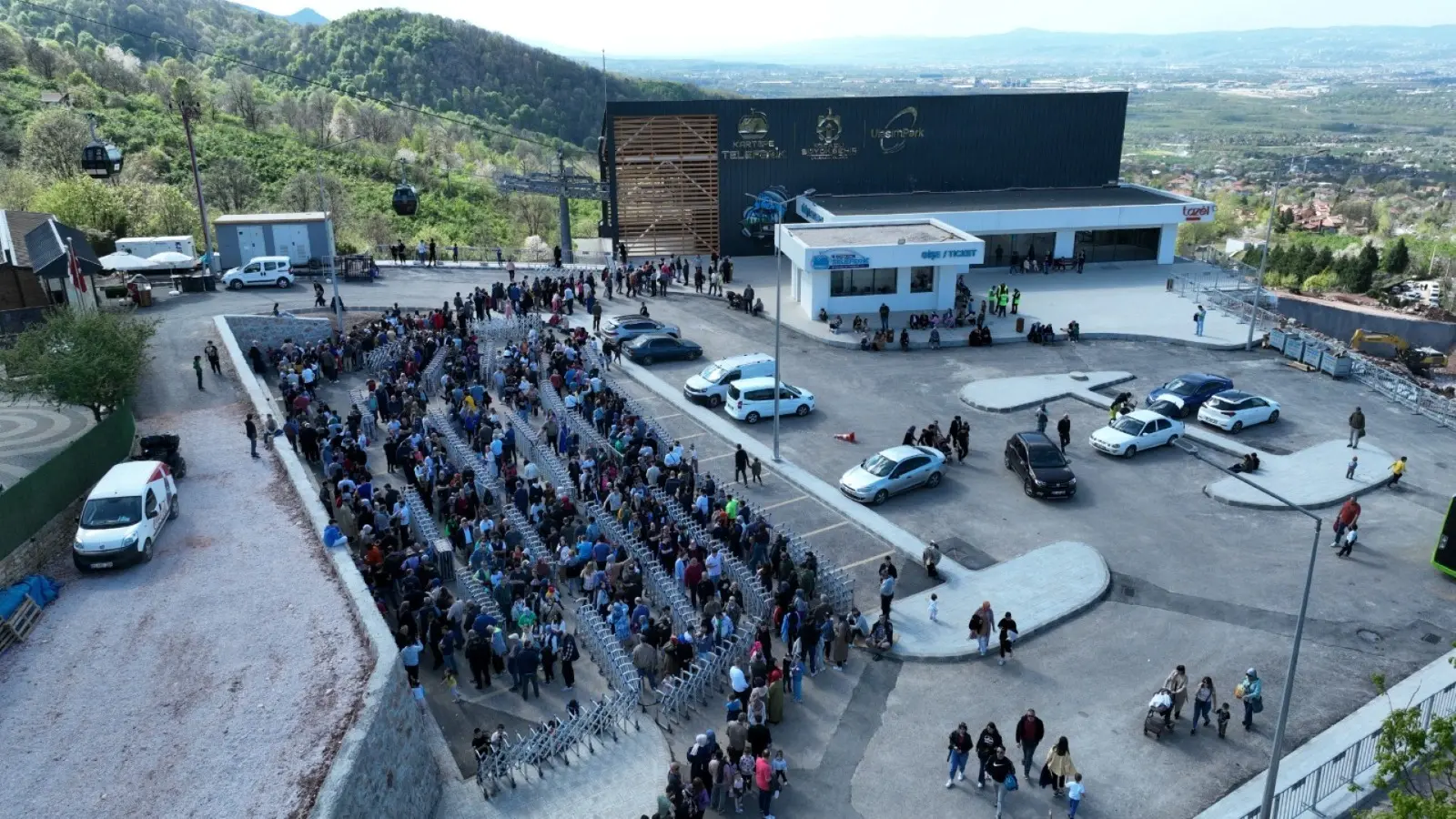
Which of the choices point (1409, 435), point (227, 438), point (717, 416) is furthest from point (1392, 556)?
point (227, 438)

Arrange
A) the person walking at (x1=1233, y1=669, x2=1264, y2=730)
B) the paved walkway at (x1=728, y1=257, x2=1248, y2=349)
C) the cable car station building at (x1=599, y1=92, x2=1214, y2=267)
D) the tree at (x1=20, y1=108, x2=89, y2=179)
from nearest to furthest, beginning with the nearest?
the person walking at (x1=1233, y1=669, x2=1264, y2=730) → the paved walkway at (x1=728, y1=257, x2=1248, y2=349) → the cable car station building at (x1=599, y1=92, x2=1214, y2=267) → the tree at (x1=20, y1=108, x2=89, y2=179)

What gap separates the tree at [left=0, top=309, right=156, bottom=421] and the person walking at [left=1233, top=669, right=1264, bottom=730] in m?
24.6

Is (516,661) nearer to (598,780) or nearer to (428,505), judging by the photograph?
(598,780)

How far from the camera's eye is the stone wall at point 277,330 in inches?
1368

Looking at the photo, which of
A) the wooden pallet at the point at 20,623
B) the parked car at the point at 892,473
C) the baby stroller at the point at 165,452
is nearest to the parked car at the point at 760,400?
the parked car at the point at 892,473

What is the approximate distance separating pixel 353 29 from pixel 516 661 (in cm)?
15149

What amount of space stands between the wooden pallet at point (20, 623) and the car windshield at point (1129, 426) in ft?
79.6

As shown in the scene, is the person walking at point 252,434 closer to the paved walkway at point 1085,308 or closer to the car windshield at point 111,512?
the car windshield at point 111,512

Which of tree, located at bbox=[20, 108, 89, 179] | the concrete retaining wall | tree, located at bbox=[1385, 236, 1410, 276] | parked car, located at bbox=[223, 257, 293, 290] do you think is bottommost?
the concrete retaining wall

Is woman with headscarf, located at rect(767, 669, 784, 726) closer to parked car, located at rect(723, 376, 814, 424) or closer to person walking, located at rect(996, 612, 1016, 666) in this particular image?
person walking, located at rect(996, 612, 1016, 666)

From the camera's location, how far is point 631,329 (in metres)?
34.8

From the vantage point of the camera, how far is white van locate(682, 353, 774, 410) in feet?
97.3

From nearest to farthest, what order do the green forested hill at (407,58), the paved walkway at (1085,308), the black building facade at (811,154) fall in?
the paved walkway at (1085,308) < the black building facade at (811,154) < the green forested hill at (407,58)

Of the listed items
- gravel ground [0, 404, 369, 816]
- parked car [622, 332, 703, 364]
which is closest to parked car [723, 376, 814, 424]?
Result: parked car [622, 332, 703, 364]
